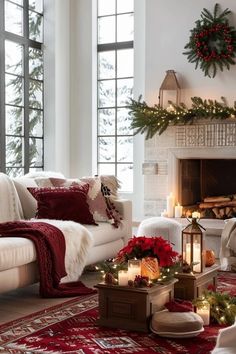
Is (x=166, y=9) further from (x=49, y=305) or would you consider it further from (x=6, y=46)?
(x=49, y=305)

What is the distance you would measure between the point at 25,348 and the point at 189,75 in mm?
4045

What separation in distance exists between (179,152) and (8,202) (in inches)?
88.8

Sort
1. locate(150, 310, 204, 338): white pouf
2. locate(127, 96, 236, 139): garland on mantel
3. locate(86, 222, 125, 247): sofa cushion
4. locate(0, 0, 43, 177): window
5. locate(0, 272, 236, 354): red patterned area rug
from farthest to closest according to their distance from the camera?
locate(0, 0, 43, 177): window → locate(127, 96, 236, 139): garland on mantel → locate(86, 222, 125, 247): sofa cushion → locate(150, 310, 204, 338): white pouf → locate(0, 272, 236, 354): red patterned area rug

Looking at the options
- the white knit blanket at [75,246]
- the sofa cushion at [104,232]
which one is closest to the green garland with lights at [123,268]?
the white knit blanket at [75,246]

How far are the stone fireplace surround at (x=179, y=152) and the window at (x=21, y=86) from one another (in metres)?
1.41

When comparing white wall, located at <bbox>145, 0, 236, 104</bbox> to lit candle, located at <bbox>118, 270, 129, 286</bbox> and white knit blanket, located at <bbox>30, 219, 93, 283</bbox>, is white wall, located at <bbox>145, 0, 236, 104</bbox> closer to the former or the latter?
white knit blanket, located at <bbox>30, 219, 93, 283</bbox>

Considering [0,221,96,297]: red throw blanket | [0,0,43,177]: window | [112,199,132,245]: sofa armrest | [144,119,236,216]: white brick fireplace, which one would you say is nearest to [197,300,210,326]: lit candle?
[0,221,96,297]: red throw blanket

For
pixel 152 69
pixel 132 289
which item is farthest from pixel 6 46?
pixel 132 289

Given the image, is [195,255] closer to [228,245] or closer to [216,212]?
[228,245]

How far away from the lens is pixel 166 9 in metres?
6.57

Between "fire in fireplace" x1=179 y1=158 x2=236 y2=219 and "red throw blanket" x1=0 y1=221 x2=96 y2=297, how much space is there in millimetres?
2325

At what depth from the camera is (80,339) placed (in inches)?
132

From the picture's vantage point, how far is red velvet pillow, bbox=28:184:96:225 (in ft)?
16.5

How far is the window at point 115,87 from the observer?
24.0 feet
